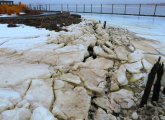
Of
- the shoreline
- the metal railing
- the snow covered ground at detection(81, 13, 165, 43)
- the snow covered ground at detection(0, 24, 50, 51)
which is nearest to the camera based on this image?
the shoreline

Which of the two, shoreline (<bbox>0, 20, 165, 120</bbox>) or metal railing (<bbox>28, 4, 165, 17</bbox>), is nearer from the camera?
shoreline (<bbox>0, 20, 165, 120</bbox>)

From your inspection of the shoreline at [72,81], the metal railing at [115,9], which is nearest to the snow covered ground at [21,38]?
the shoreline at [72,81]

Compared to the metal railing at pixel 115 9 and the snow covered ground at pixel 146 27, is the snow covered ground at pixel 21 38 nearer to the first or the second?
the snow covered ground at pixel 146 27

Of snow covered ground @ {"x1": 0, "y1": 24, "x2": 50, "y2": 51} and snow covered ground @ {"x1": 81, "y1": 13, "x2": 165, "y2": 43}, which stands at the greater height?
snow covered ground @ {"x1": 0, "y1": 24, "x2": 50, "y2": 51}

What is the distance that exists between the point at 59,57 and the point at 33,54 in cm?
53

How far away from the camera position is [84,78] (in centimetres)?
434

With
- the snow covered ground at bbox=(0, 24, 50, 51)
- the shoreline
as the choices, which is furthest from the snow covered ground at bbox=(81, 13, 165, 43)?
the snow covered ground at bbox=(0, 24, 50, 51)

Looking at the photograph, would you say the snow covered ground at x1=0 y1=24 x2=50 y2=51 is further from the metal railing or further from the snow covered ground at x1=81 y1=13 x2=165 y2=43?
the metal railing

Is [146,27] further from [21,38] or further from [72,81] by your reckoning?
[72,81]

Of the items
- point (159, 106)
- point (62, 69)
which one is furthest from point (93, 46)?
point (159, 106)

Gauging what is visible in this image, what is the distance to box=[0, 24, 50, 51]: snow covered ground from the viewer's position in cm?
558

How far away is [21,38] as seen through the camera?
6.38 meters

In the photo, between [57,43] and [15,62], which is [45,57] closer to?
[15,62]

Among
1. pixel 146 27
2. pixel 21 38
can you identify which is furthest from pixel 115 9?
pixel 21 38
